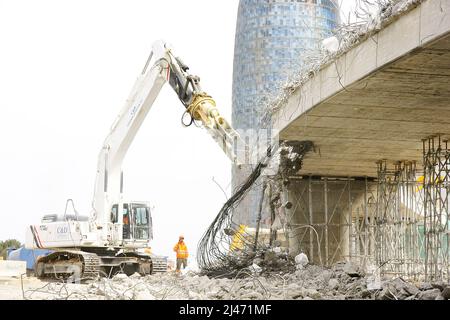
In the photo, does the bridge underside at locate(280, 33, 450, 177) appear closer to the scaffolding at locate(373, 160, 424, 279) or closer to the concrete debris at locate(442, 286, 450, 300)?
the scaffolding at locate(373, 160, 424, 279)

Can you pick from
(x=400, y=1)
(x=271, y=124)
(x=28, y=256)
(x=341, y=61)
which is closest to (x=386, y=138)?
(x=271, y=124)

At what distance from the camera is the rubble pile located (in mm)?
12266

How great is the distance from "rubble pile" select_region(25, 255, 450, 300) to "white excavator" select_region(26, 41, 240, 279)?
4.07 m

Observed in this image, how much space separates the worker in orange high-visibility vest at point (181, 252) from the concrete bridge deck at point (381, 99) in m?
5.87

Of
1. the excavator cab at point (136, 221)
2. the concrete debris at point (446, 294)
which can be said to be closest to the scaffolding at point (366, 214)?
the excavator cab at point (136, 221)

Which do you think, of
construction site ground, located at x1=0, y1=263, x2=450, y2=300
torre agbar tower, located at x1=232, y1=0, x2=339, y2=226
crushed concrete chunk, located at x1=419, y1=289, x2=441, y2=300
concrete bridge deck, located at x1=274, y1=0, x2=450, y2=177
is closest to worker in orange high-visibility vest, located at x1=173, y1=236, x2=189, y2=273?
concrete bridge deck, located at x1=274, y1=0, x2=450, y2=177

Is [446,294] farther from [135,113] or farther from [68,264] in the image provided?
[68,264]

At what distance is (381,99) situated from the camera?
1517 cm

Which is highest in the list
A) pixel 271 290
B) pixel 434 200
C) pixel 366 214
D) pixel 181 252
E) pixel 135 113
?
pixel 135 113

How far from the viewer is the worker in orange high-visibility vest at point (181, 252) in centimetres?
2569

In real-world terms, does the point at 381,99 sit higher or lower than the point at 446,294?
higher

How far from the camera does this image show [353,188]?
24.4m

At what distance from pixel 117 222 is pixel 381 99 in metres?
8.47

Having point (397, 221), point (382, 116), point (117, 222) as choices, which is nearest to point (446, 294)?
point (382, 116)
